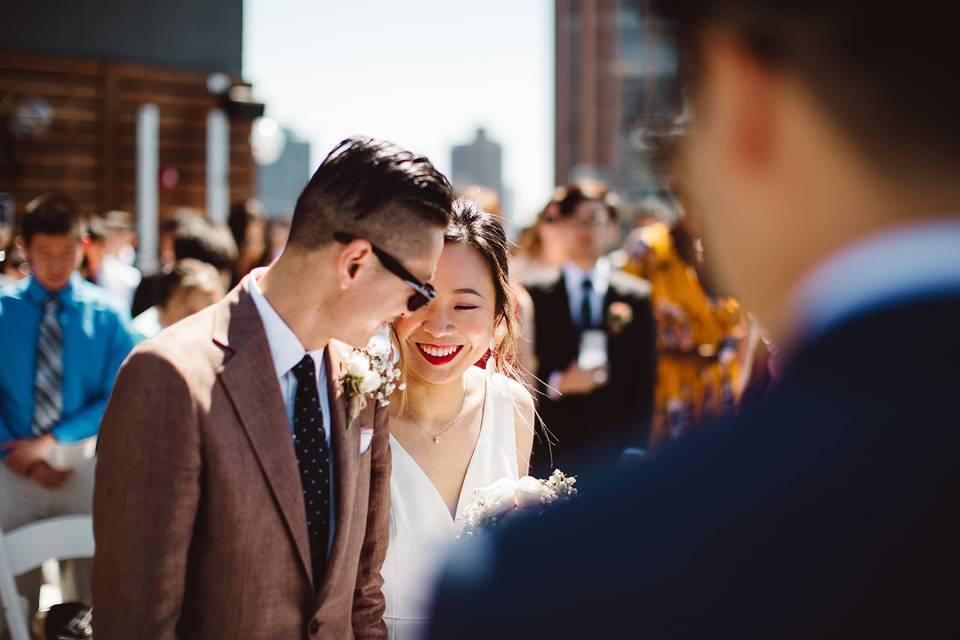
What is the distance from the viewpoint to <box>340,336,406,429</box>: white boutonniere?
6.68ft

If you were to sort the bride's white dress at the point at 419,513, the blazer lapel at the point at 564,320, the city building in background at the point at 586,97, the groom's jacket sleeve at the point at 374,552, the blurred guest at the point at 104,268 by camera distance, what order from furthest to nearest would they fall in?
the city building in background at the point at 586,97, the blurred guest at the point at 104,268, the blazer lapel at the point at 564,320, the bride's white dress at the point at 419,513, the groom's jacket sleeve at the point at 374,552

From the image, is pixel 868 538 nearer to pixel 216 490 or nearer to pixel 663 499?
pixel 663 499

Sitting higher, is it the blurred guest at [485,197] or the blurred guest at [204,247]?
the blurred guest at [485,197]

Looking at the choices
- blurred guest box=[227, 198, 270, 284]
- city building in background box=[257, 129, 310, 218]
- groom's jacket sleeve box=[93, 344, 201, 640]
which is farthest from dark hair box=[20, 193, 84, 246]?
city building in background box=[257, 129, 310, 218]

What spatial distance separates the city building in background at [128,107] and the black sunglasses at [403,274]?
31.7ft

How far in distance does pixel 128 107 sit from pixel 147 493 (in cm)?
1042

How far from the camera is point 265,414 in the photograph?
1.79 meters

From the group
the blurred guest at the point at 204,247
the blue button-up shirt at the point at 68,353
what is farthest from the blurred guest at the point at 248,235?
the blue button-up shirt at the point at 68,353

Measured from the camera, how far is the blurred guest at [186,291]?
14.2 ft

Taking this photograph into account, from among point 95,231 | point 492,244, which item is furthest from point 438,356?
point 95,231

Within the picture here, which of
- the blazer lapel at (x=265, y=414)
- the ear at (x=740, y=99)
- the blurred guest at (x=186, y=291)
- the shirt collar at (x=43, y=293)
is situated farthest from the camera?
the shirt collar at (x=43, y=293)

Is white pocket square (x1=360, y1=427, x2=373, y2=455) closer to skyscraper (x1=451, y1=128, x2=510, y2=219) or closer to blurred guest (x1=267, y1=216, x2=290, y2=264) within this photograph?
blurred guest (x1=267, y1=216, x2=290, y2=264)

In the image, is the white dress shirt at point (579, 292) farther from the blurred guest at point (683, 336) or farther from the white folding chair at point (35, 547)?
the white folding chair at point (35, 547)

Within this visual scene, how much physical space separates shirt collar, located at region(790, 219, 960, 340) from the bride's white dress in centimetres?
181
